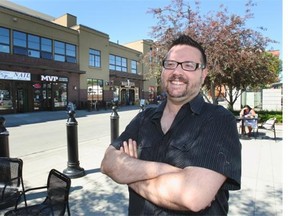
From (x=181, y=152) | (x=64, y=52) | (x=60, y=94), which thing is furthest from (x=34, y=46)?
(x=181, y=152)

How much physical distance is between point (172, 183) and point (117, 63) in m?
34.1

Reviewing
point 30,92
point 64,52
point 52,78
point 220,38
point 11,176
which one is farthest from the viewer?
point 64,52

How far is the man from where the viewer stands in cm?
147

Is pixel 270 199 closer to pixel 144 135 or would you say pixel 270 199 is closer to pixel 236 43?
pixel 144 135

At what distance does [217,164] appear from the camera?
1476mm

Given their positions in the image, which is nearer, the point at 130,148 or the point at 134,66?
the point at 130,148

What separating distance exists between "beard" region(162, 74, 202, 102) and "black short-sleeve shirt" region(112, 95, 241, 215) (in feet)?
0.20

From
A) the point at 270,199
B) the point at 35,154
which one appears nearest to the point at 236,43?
the point at 270,199

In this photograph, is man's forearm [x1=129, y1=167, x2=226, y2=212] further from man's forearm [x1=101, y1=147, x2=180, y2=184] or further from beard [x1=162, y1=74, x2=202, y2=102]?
beard [x1=162, y1=74, x2=202, y2=102]

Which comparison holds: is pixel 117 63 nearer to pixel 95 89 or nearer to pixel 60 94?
pixel 95 89

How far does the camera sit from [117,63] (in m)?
34.8

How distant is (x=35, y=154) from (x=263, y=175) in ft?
21.1

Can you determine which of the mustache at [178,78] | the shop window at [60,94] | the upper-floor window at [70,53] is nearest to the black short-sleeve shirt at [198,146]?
the mustache at [178,78]

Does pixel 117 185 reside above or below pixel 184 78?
below
